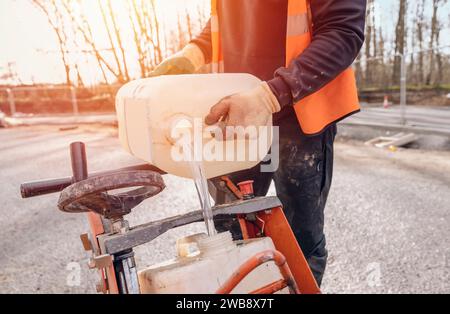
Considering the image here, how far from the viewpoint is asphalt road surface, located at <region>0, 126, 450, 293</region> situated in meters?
2.34

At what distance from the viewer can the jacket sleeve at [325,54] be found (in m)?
1.13

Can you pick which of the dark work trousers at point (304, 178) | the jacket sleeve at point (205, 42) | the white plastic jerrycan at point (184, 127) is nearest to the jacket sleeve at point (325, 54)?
the white plastic jerrycan at point (184, 127)

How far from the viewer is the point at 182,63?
1540 millimetres

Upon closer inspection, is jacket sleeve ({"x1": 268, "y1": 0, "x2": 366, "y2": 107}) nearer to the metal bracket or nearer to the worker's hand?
the worker's hand

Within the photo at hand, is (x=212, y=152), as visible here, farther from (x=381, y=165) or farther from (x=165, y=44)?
(x=165, y=44)

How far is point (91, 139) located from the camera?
27.4ft

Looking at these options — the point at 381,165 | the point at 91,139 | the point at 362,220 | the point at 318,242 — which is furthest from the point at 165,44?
the point at 318,242

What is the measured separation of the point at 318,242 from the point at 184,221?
655 mm

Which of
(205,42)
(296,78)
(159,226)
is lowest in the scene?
(159,226)

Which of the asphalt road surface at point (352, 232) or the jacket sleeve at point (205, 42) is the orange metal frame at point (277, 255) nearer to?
the jacket sleeve at point (205, 42)

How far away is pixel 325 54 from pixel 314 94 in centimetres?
18

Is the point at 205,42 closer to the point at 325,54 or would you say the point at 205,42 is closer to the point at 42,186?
the point at 325,54

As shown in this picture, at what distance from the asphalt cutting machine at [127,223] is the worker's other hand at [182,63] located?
1.51ft

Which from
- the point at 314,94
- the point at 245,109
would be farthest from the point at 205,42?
the point at 245,109
